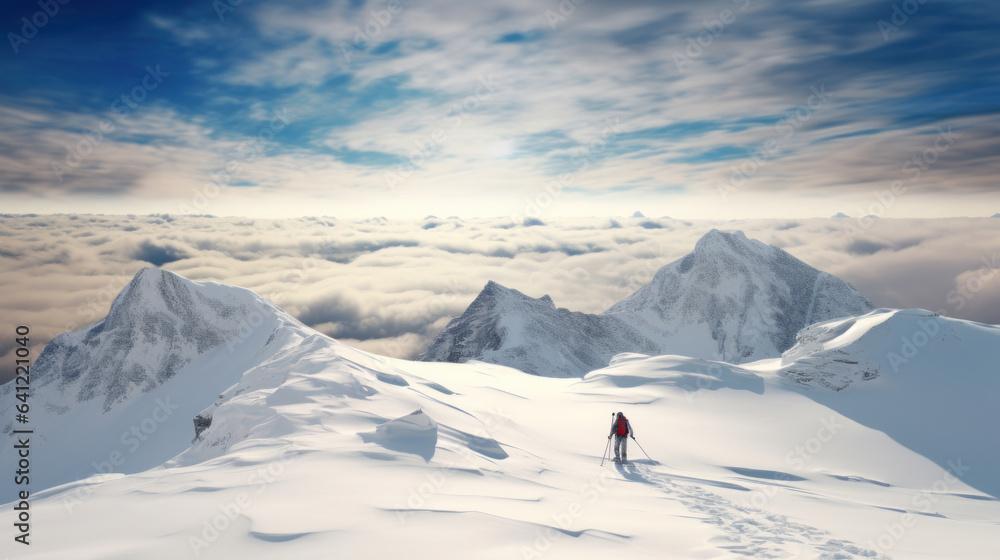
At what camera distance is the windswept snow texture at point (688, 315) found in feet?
358

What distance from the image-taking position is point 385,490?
14016 mm

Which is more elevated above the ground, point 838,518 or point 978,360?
point 978,360

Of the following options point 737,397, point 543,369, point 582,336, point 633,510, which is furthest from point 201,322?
point 633,510

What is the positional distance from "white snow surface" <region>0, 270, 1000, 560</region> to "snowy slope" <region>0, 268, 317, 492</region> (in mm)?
61833

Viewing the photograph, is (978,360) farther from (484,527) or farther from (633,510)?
(484,527)

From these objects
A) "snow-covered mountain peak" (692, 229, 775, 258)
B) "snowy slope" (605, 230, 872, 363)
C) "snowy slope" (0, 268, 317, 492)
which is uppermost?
"snow-covered mountain peak" (692, 229, 775, 258)

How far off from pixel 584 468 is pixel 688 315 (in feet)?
445

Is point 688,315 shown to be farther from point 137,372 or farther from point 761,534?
point 761,534

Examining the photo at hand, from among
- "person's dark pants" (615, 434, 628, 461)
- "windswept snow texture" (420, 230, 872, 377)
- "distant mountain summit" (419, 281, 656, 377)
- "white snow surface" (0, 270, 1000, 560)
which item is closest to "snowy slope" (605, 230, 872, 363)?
"windswept snow texture" (420, 230, 872, 377)

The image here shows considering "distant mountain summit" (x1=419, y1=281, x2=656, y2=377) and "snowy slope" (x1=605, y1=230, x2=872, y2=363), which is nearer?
"distant mountain summit" (x1=419, y1=281, x2=656, y2=377)

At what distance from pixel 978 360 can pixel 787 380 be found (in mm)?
17674

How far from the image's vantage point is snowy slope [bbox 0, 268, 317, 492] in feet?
289

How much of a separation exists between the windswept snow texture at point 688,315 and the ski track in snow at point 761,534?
270ft

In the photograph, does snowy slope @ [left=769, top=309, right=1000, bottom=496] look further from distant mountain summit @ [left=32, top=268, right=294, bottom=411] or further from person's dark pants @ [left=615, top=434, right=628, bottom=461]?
distant mountain summit @ [left=32, top=268, right=294, bottom=411]
